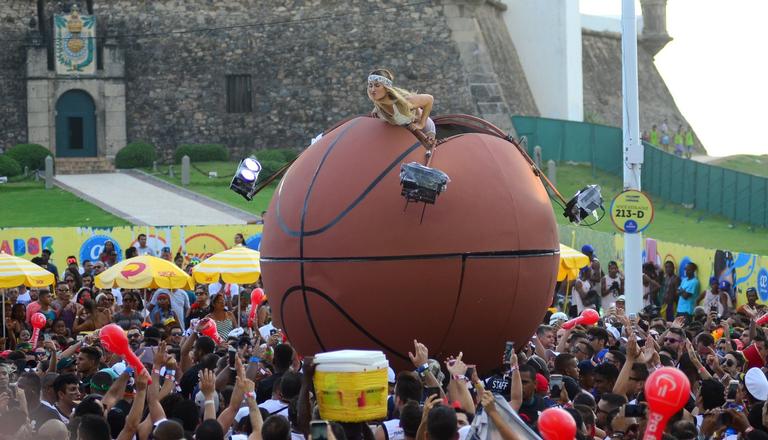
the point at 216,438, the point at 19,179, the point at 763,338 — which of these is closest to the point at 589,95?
the point at 19,179

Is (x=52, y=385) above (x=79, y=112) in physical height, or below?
below

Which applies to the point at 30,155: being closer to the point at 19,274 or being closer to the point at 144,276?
the point at 144,276

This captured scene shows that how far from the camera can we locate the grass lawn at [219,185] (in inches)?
1357

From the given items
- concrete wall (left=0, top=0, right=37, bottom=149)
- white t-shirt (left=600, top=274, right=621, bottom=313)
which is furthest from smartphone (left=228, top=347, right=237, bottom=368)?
concrete wall (left=0, top=0, right=37, bottom=149)

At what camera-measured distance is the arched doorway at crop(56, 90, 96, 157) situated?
137ft

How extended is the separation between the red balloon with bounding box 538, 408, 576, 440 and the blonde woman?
3.93m

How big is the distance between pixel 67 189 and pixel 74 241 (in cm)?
1047

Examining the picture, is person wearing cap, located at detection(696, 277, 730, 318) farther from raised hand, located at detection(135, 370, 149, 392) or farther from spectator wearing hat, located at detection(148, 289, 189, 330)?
raised hand, located at detection(135, 370, 149, 392)

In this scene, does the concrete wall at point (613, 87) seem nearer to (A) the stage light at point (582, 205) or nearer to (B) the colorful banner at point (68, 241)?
(B) the colorful banner at point (68, 241)

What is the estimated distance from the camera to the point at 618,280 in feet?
67.3

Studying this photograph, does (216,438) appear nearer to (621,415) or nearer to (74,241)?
(621,415)

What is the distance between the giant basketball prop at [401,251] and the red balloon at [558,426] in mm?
3298

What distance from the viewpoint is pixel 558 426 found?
6172 millimetres

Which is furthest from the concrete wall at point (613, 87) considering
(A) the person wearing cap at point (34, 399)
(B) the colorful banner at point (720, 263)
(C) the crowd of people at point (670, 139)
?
(A) the person wearing cap at point (34, 399)
